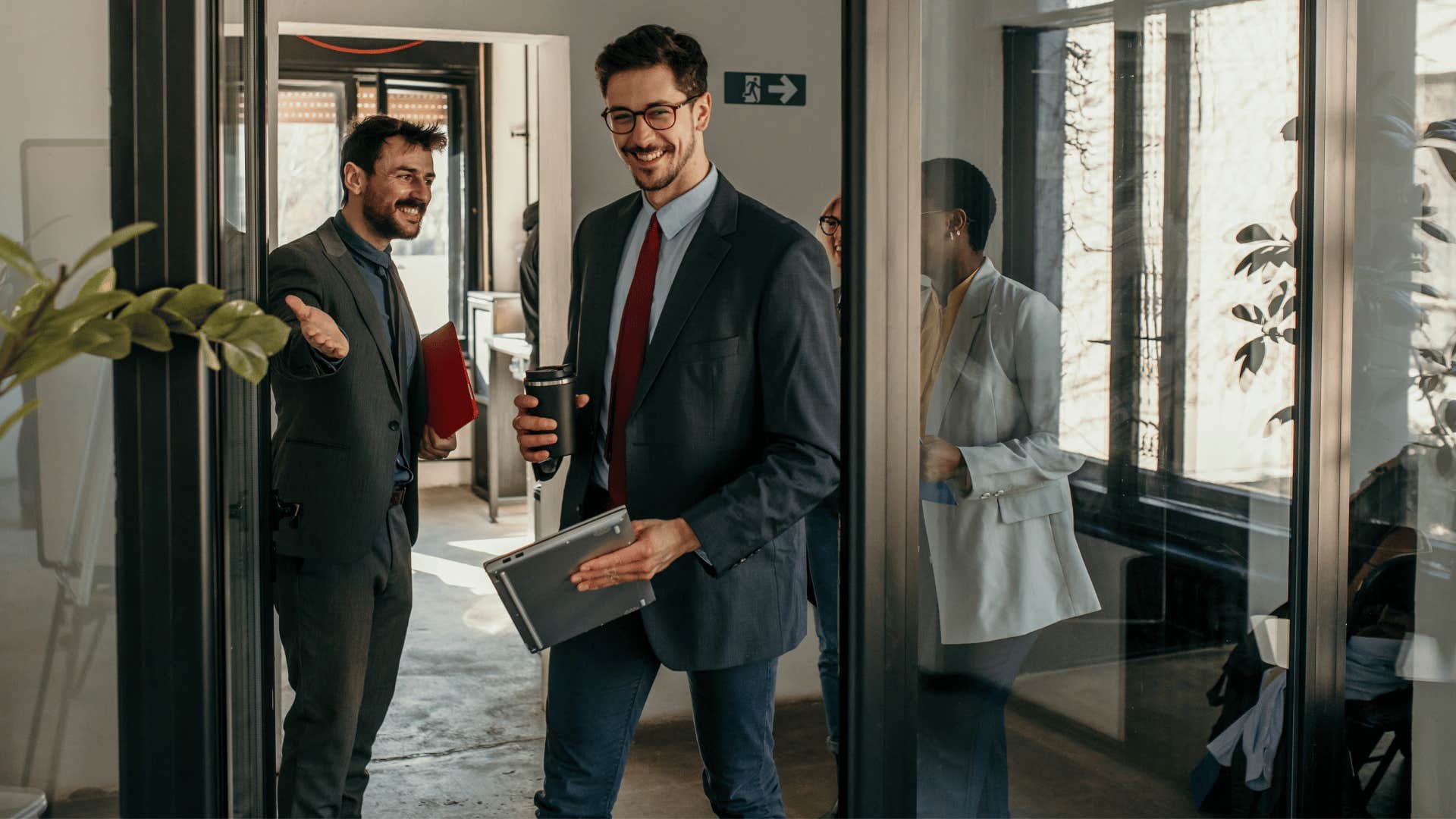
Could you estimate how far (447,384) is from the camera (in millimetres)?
2934

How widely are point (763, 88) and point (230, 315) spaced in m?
2.66

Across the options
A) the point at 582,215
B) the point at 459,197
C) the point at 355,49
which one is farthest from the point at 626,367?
the point at 355,49

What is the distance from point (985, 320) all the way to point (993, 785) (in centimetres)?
70

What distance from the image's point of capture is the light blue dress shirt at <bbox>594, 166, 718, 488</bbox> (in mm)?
2184

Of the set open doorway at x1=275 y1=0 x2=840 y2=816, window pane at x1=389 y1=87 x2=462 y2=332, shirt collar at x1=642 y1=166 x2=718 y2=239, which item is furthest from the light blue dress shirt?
window pane at x1=389 y1=87 x2=462 y2=332

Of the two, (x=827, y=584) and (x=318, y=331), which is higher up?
(x=318, y=331)

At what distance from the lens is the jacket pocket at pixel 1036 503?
192cm

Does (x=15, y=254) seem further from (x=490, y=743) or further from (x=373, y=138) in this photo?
(x=490, y=743)

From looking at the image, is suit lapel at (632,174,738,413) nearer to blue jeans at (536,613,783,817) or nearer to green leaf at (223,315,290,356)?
blue jeans at (536,613,783,817)

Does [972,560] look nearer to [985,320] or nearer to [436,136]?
[985,320]

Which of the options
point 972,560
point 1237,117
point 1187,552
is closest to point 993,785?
point 972,560

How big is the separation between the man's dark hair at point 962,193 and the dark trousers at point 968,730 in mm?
604

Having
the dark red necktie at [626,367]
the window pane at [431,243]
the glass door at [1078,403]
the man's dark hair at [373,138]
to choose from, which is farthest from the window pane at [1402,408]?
the window pane at [431,243]

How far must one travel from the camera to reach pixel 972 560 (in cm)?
190
